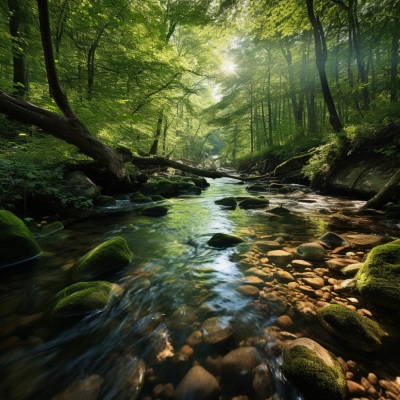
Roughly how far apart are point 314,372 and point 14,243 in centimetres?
394

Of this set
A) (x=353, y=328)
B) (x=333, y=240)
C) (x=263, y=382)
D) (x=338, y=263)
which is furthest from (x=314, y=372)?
(x=333, y=240)

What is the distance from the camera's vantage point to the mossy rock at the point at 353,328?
167 centimetres

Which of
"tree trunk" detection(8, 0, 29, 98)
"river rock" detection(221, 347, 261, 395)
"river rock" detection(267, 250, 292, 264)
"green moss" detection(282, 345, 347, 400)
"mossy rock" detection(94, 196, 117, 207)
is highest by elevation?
"tree trunk" detection(8, 0, 29, 98)

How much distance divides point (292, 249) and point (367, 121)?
691cm

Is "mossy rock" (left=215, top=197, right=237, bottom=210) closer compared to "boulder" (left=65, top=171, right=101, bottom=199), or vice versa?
"boulder" (left=65, top=171, right=101, bottom=199)

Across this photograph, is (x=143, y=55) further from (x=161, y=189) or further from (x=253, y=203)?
(x=253, y=203)

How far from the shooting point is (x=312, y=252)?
325 cm

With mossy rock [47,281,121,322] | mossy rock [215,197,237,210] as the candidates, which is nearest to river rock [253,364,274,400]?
mossy rock [47,281,121,322]

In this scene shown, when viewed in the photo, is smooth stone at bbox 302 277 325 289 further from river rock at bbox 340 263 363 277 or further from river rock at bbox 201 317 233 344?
river rock at bbox 201 317 233 344

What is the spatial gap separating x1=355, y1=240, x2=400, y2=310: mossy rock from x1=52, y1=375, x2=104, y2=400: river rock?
8.12ft

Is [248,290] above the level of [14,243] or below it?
below

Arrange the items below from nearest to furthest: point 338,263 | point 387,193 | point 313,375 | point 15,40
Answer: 1. point 313,375
2. point 338,263
3. point 387,193
4. point 15,40

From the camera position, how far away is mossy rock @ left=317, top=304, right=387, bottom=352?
65.7 inches

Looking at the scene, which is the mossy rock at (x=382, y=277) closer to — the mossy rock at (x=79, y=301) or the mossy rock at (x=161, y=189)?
the mossy rock at (x=79, y=301)
